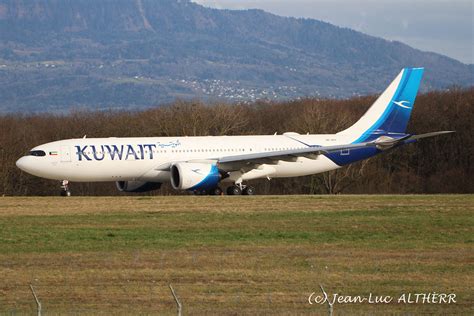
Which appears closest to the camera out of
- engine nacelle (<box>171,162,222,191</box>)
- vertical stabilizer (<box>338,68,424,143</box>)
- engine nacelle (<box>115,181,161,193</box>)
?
engine nacelle (<box>171,162,222,191</box>)

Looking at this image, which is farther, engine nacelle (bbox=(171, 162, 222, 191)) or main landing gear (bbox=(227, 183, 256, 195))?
main landing gear (bbox=(227, 183, 256, 195))

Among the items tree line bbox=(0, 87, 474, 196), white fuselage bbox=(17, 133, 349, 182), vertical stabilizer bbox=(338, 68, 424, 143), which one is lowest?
tree line bbox=(0, 87, 474, 196)

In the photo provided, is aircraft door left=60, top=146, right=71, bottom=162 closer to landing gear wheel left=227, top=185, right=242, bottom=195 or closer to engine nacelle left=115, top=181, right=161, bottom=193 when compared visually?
engine nacelle left=115, top=181, right=161, bottom=193

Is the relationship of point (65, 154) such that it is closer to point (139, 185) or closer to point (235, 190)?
point (139, 185)

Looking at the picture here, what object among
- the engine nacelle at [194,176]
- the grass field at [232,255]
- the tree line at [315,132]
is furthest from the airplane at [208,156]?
the tree line at [315,132]

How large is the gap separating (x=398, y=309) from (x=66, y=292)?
7255 millimetres

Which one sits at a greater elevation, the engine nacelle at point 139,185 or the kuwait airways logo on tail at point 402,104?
the kuwait airways logo on tail at point 402,104

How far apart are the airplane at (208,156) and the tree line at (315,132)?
18.8m

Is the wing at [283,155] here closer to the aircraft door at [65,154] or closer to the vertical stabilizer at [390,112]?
the vertical stabilizer at [390,112]

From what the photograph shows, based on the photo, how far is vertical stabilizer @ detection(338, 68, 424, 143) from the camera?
2078 inches

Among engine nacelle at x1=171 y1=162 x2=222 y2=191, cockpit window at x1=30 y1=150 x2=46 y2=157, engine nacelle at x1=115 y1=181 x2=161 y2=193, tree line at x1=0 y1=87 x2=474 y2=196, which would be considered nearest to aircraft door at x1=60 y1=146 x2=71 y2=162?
cockpit window at x1=30 y1=150 x2=46 y2=157

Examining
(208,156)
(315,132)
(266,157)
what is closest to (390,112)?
(266,157)

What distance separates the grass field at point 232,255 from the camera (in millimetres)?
22078

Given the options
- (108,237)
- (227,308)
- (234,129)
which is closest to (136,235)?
(108,237)
